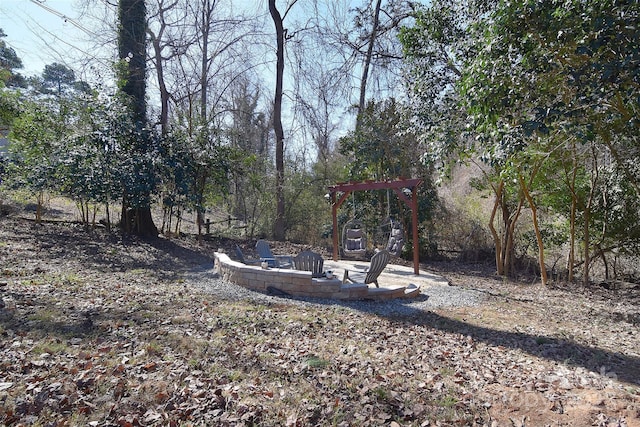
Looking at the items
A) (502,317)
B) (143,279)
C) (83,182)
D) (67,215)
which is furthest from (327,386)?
(67,215)

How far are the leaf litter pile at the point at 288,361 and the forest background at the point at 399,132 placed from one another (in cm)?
231

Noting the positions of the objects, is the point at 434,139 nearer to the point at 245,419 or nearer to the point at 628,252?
the point at 245,419

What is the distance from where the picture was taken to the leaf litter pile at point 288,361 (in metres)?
2.81

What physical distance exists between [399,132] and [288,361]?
845 centimetres

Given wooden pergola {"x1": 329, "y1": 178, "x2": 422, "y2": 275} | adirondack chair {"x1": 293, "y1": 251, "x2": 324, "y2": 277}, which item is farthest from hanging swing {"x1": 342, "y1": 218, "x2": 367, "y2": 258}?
adirondack chair {"x1": 293, "y1": 251, "x2": 324, "y2": 277}

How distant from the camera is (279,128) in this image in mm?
14406

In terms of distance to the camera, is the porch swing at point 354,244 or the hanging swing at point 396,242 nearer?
the hanging swing at point 396,242

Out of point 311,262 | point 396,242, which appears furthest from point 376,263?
point 396,242

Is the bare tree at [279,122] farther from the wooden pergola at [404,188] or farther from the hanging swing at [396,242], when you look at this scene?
the hanging swing at [396,242]

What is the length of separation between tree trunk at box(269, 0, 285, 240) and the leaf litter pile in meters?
7.44

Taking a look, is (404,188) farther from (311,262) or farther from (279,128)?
(279,128)

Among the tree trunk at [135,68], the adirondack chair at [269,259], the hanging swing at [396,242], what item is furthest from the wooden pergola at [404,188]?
the tree trunk at [135,68]

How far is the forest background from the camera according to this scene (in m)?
4.62

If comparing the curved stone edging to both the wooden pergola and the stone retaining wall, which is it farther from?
the wooden pergola
